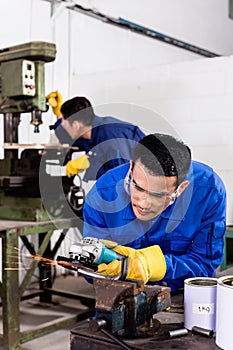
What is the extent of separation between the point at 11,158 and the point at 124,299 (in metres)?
1.59

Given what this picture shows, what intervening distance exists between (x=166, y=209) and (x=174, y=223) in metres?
0.05

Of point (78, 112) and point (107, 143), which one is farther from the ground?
point (78, 112)

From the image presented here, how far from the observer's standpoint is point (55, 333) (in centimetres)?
Result: 258

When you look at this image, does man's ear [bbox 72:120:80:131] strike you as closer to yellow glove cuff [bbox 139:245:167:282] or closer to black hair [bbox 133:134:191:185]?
black hair [bbox 133:134:191:185]

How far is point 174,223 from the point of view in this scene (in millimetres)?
1412

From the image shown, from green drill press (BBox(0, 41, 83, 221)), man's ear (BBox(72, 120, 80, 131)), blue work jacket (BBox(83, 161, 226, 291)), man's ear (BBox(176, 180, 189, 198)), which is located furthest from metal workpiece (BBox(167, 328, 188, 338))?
man's ear (BBox(72, 120, 80, 131))

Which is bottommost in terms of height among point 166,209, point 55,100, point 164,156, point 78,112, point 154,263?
point 154,263

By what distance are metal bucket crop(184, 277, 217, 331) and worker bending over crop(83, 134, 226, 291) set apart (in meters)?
0.22

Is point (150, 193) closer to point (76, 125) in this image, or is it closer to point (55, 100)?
point (76, 125)

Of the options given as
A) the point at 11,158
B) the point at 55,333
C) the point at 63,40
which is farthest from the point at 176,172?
the point at 63,40

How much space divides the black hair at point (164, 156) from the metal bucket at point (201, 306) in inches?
13.4

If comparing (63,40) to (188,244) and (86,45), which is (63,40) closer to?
(86,45)

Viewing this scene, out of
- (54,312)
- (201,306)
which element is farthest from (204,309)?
(54,312)

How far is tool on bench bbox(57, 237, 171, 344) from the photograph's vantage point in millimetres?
988
